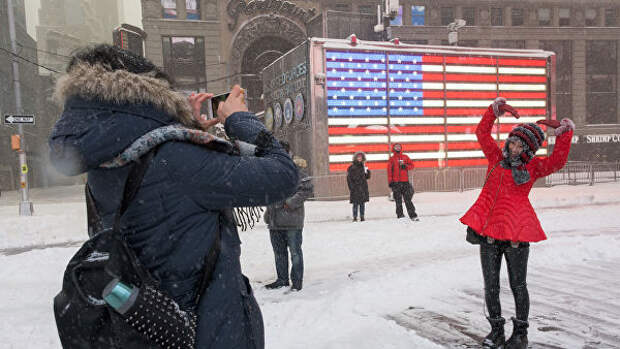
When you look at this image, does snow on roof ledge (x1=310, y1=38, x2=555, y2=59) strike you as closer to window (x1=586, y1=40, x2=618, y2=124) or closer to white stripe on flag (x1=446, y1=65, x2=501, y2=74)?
white stripe on flag (x1=446, y1=65, x2=501, y2=74)

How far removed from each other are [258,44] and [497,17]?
73.6 feet

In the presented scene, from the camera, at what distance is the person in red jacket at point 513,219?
12.7 ft

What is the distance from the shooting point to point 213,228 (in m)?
1.62

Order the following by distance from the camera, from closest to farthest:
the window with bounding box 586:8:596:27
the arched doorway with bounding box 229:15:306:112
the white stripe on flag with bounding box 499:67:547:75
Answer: the white stripe on flag with bounding box 499:67:547:75, the arched doorway with bounding box 229:15:306:112, the window with bounding box 586:8:596:27

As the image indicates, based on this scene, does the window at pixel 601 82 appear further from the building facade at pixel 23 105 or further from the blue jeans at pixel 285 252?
the building facade at pixel 23 105

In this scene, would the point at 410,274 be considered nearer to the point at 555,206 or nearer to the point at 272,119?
the point at 555,206

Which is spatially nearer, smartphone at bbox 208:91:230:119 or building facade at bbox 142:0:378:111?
smartphone at bbox 208:91:230:119

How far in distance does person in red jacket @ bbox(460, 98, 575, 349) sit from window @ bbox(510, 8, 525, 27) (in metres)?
42.3

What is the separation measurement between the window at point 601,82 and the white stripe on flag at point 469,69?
27.2 metres

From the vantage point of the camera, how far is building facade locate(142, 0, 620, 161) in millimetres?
32781

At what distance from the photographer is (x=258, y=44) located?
1334 inches

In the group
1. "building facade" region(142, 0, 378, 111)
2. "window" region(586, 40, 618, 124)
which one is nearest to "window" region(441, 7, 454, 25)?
"building facade" region(142, 0, 378, 111)

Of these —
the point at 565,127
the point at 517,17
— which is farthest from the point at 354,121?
the point at 517,17

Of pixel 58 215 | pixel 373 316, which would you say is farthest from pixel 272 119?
pixel 373 316
